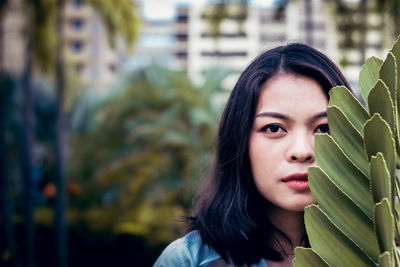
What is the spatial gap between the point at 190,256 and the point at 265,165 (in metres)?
0.27

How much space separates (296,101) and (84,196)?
11.3 m

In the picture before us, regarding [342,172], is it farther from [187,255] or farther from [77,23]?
[77,23]

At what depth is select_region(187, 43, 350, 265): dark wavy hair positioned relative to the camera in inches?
44.8

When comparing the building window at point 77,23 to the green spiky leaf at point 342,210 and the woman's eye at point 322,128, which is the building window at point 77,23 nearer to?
the woman's eye at point 322,128

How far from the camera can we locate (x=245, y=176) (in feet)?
4.04

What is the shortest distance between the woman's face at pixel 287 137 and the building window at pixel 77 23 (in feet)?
131

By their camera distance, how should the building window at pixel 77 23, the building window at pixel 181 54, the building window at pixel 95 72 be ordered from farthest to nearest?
the building window at pixel 181 54 → the building window at pixel 95 72 → the building window at pixel 77 23

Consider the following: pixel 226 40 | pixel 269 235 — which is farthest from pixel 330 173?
pixel 226 40

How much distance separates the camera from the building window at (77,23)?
128ft

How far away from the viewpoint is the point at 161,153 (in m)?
11.4

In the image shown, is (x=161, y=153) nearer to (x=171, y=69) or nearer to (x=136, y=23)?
(x=171, y=69)

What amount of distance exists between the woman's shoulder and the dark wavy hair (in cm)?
2

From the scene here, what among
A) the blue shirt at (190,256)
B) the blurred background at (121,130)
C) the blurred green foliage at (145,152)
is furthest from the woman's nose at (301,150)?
the blurred green foliage at (145,152)

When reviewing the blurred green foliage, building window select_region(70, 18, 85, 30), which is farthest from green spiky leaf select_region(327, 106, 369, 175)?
building window select_region(70, 18, 85, 30)
